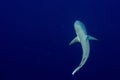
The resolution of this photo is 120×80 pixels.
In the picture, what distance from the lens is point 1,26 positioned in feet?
45.0

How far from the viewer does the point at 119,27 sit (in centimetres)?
1312

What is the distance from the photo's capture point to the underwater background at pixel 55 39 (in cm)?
1246

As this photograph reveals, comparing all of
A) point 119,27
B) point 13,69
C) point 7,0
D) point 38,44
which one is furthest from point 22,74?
point 119,27

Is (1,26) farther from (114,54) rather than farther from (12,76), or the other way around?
(114,54)

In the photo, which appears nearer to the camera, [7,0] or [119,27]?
[119,27]

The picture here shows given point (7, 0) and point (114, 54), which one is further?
point (7, 0)

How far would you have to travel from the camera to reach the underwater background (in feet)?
40.9

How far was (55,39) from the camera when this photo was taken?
12.9m

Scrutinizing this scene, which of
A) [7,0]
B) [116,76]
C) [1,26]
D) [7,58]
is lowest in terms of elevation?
[116,76]

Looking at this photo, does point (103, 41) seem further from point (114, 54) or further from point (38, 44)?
point (38, 44)

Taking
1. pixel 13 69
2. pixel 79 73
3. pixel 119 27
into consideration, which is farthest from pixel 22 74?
pixel 119 27

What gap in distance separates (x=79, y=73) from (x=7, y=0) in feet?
14.8

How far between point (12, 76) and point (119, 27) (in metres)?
4.74

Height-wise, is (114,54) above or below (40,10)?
below
